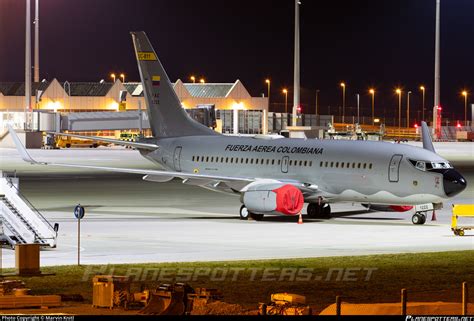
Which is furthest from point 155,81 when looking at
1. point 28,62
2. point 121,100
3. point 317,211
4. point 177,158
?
point 121,100

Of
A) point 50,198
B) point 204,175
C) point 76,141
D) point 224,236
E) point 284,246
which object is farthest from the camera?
point 76,141

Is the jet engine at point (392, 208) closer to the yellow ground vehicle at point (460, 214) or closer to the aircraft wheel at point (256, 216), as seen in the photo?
the aircraft wheel at point (256, 216)

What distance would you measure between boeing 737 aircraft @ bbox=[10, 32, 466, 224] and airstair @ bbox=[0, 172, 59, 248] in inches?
198

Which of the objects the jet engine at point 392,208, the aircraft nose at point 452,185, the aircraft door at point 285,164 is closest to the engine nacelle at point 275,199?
the aircraft door at point 285,164

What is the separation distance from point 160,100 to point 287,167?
8884mm

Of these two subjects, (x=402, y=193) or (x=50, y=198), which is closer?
(x=402, y=193)

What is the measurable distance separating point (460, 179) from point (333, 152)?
5.66 metres

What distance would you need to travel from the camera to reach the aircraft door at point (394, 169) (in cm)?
4541

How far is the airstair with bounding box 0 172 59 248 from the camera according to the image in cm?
3650

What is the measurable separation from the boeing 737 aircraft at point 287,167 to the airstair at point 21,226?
5.04 meters

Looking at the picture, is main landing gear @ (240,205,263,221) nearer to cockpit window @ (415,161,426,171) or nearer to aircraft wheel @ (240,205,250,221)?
aircraft wheel @ (240,205,250,221)

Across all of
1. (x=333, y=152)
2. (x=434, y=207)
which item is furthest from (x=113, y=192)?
(x=434, y=207)

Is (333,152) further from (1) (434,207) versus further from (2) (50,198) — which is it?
(2) (50,198)

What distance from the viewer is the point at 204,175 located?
4781 cm
